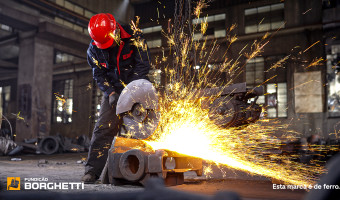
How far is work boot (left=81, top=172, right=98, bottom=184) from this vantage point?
3148mm

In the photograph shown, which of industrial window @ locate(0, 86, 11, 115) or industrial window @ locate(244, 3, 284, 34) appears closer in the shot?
industrial window @ locate(244, 3, 284, 34)

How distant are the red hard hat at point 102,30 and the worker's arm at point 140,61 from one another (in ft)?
0.88

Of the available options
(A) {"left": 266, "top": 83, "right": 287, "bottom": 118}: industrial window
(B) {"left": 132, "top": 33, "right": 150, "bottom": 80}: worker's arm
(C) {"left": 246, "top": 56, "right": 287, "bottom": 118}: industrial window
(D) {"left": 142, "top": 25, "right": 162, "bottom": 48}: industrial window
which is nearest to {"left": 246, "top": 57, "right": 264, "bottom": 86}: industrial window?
(C) {"left": 246, "top": 56, "right": 287, "bottom": 118}: industrial window

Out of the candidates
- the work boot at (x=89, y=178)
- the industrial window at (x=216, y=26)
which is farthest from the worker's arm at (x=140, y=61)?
the industrial window at (x=216, y=26)

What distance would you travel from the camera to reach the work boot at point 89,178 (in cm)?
315

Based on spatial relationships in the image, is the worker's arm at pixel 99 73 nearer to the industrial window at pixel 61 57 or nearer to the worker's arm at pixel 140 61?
the worker's arm at pixel 140 61

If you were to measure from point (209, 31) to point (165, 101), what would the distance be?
12.1 m

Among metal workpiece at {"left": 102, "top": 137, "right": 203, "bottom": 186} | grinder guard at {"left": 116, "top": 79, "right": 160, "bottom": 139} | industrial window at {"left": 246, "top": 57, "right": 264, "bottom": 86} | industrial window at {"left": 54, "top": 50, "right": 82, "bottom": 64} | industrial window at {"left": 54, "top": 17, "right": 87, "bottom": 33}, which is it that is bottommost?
metal workpiece at {"left": 102, "top": 137, "right": 203, "bottom": 186}

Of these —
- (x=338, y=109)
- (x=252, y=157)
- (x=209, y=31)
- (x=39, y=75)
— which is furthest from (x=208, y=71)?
(x=252, y=157)

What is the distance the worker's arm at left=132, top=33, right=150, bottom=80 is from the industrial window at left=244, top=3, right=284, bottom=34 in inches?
429

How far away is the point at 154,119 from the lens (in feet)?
9.36

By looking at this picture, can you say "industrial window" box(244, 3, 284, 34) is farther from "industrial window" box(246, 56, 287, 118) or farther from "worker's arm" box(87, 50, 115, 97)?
"worker's arm" box(87, 50, 115, 97)

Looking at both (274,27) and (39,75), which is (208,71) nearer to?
(274,27)

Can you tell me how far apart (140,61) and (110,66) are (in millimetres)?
358
